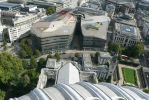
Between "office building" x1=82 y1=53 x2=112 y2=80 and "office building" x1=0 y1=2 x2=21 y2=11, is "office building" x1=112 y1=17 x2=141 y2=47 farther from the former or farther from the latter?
"office building" x1=0 y1=2 x2=21 y2=11

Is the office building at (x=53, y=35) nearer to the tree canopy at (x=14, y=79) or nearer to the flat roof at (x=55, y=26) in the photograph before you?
the flat roof at (x=55, y=26)

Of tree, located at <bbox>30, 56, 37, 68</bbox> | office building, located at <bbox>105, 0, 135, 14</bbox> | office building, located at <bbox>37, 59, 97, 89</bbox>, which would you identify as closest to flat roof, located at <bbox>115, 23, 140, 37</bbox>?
office building, located at <bbox>105, 0, 135, 14</bbox>

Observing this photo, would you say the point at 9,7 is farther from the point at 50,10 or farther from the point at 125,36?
the point at 125,36

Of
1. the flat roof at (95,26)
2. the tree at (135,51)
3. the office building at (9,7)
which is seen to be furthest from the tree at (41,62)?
the office building at (9,7)

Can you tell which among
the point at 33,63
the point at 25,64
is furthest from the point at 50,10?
the point at 33,63

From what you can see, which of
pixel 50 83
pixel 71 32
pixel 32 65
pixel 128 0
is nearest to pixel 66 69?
pixel 50 83

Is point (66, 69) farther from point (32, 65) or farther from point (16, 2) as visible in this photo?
point (16, 2)
